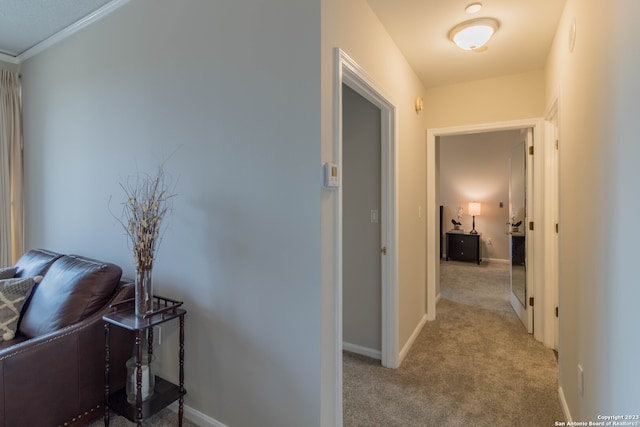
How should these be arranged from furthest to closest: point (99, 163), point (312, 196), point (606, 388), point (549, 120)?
1. point (549, 120)
2. point (99, 163)
3. point (312, 196)
4. point (606, 388)

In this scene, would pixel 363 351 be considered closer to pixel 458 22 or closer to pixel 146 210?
pixel 146 210

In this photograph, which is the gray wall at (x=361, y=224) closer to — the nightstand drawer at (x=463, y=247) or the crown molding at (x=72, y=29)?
the crown molding at (x=72, y=29)

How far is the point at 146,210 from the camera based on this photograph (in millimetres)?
1723

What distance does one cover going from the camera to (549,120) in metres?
2.83

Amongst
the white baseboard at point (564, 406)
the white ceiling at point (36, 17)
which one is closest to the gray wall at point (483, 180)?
the white baseboard at point (564, 406)

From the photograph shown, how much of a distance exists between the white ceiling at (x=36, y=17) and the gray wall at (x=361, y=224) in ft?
6.92

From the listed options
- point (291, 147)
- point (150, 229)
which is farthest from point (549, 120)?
point (150, 229)

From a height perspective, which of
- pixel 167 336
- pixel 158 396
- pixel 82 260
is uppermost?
pixel 82 260

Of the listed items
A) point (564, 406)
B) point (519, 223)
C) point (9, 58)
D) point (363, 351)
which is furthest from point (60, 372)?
point (519, 223)

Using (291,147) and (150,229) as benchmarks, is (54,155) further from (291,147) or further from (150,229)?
(291,147)

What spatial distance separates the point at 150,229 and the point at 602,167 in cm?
218

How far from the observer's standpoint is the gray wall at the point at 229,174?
1.52 meters

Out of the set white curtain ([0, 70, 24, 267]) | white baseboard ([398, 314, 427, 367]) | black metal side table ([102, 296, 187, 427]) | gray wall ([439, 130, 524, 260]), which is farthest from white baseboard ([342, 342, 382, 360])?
gray wall ([439, 130, 524, 260])

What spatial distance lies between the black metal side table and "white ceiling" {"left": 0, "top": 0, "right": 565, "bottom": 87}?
2153 millimetres
